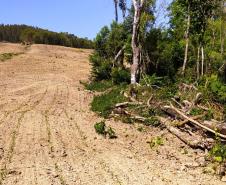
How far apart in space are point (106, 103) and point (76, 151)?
6384 millimetres

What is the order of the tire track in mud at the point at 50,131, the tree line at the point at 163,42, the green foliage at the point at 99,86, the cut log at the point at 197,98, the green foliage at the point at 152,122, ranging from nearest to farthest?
the tire track in mud at the point at 50,131 → the green foliage at the point at 152,122 → the cut log at the point at 197,98 → the green foliage at the point at 99,86 → the tree line at the point at 163,42

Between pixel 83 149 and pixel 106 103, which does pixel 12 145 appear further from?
pixel 106 103

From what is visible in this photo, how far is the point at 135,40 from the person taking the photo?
67.8 ft

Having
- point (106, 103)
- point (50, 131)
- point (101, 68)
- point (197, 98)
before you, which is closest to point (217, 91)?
point (197, 98)

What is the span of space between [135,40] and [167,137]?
7854 mm

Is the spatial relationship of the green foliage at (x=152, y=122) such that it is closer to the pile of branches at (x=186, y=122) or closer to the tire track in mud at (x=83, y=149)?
the pile of branches at (x=186, y=122)

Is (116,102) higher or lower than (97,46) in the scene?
lower

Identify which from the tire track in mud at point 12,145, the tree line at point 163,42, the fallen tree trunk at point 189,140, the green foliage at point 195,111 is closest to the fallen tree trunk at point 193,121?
the fallen tree trunk at point 189,140

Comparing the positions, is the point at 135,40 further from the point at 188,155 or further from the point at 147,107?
the point at 188,155

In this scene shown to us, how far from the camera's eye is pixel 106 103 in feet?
60.1

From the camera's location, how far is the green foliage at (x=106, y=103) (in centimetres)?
1714

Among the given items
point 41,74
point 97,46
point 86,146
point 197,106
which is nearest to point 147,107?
point 197,106

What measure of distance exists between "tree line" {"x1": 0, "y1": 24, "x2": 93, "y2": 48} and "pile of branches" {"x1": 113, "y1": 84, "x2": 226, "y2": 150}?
169 feet

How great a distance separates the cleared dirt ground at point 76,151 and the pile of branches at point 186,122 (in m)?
0.30
